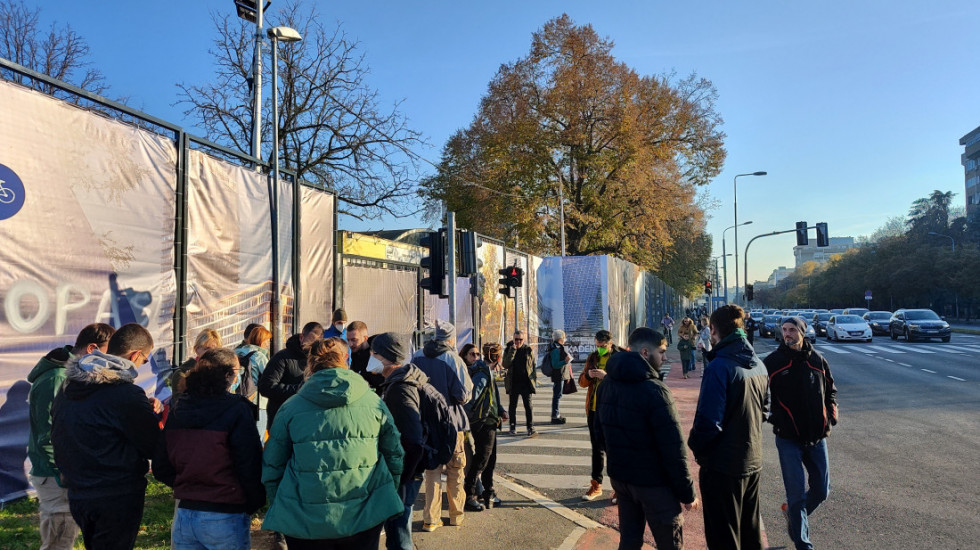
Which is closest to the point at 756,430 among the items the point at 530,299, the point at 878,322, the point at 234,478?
the point at 234,478

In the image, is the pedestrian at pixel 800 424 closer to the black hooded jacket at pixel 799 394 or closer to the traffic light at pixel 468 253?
the black hooded jacket at pixel 799 394

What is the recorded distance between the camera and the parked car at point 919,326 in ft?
94.3

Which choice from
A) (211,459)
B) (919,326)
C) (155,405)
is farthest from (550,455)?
(919,326)

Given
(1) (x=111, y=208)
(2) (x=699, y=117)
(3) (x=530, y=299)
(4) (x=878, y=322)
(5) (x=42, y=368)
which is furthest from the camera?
(4) (x=878, y=322)

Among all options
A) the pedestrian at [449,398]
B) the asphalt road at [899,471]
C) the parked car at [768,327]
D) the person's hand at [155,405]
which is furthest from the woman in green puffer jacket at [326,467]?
the parked car at [768,327]

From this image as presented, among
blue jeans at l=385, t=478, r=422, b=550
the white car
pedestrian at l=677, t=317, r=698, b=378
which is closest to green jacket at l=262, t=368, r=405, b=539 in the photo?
blue jeans at l=385, t=478, r=422, b=550

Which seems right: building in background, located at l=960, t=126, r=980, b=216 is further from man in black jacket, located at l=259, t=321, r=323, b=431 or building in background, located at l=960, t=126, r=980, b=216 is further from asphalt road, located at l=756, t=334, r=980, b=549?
man in black jacket, located at l=259, t=321, r=323, b=431

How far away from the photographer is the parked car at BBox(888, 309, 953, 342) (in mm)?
28734

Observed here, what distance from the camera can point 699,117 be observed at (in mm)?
32875

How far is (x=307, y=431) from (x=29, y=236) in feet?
15.7

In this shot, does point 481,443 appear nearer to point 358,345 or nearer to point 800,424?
point 358,345

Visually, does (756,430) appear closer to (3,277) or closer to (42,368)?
(42,368)

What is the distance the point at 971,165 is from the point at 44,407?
102 m

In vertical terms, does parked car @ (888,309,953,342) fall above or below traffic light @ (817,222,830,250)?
below
